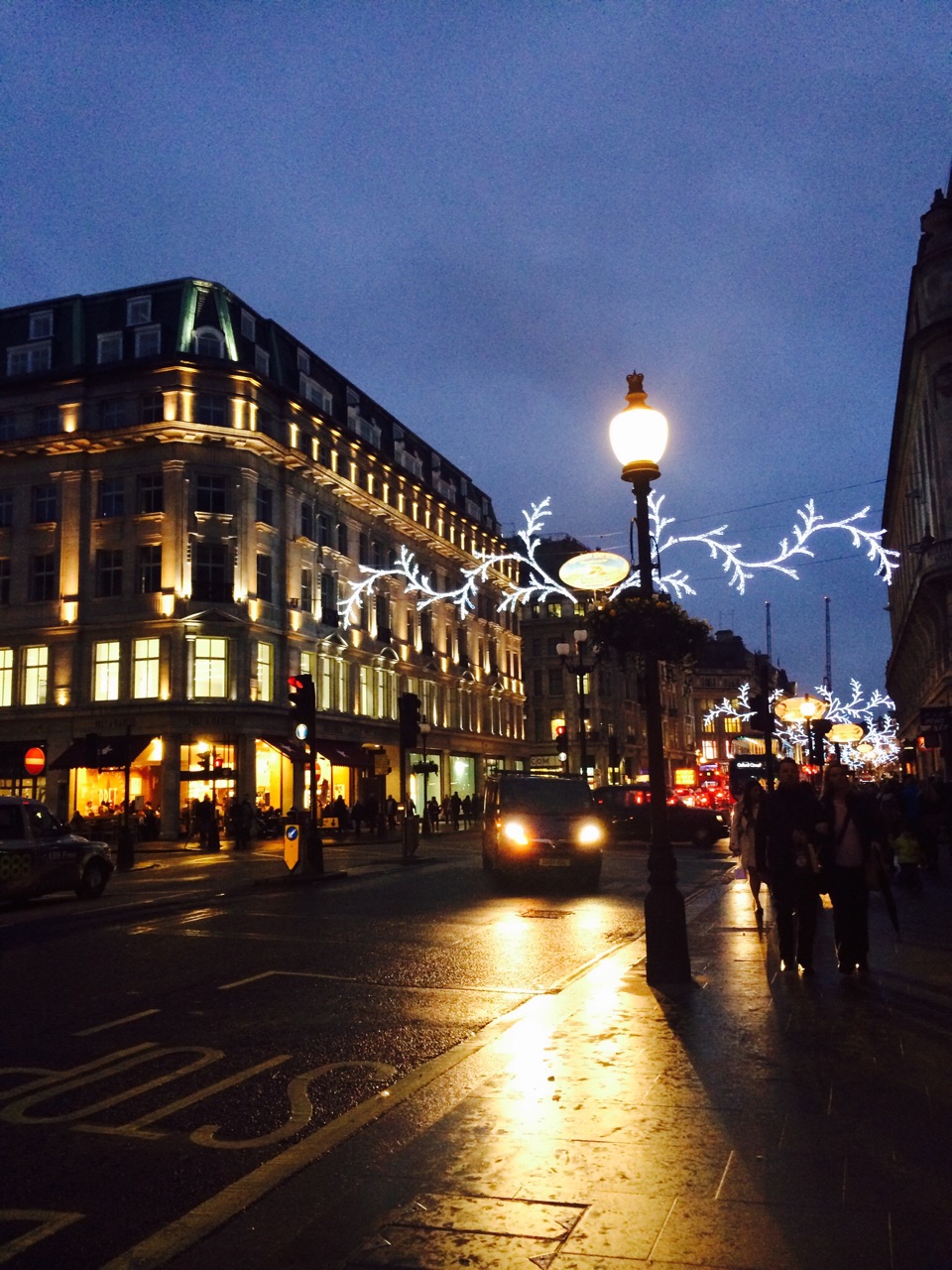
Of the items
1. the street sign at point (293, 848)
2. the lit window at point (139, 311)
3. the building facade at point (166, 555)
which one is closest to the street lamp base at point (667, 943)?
the street sign at point (293, 848)

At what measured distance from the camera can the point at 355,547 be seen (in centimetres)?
5459

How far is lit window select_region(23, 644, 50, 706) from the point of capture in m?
45.2

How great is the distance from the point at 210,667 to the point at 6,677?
9.35 m

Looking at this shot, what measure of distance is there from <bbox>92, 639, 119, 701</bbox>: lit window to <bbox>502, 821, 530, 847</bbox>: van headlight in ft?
95.3

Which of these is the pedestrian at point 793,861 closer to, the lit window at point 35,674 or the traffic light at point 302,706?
the traffic light at point 302,706

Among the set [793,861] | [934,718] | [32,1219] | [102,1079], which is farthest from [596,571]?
[32,1219]

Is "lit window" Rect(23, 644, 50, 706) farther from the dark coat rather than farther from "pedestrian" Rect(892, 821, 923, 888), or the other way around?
the dark coat

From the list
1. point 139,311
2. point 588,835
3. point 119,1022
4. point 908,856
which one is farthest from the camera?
point 139,311

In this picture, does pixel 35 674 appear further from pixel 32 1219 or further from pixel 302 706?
pixel 32 1219

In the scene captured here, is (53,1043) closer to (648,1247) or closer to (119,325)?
(648,1247)

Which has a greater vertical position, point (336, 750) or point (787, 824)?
point (336, 750)

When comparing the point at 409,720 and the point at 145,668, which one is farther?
the point at 145,668

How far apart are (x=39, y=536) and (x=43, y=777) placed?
10.2 metres

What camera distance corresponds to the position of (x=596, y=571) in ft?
60.2
